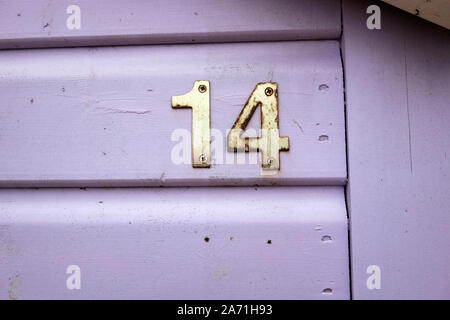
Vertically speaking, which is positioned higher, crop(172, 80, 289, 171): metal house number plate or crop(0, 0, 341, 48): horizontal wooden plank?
crop(0, 0, 341, 48): horizontal wooden plank

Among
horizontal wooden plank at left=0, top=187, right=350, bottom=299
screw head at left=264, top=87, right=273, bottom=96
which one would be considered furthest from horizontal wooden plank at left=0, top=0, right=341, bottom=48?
horizontal wooden plank at left=0, top=187, right=350, bottom=299

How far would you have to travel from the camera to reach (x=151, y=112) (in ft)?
3.16

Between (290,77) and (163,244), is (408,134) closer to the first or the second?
(290,77)

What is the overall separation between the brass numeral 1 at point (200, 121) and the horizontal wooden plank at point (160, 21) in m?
0.15

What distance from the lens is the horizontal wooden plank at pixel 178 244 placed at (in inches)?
36.6

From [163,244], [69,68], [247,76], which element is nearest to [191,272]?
[163,244]

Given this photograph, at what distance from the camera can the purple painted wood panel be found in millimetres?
900

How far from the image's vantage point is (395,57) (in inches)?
36.4

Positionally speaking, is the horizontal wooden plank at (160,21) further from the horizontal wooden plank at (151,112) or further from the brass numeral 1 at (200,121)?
the brass numeral 1 at (200,121)

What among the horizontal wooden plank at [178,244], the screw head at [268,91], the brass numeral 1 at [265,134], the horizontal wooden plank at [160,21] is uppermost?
the horizontal wooden plank at [160,21]

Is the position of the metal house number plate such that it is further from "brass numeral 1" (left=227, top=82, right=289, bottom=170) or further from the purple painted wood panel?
the purple painted wood panel

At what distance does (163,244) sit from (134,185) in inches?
6.8

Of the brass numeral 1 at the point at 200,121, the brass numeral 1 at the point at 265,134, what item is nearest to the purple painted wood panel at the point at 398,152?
the brass numeral 1 at the point at 265,134

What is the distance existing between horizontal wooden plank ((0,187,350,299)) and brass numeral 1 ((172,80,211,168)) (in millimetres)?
89
